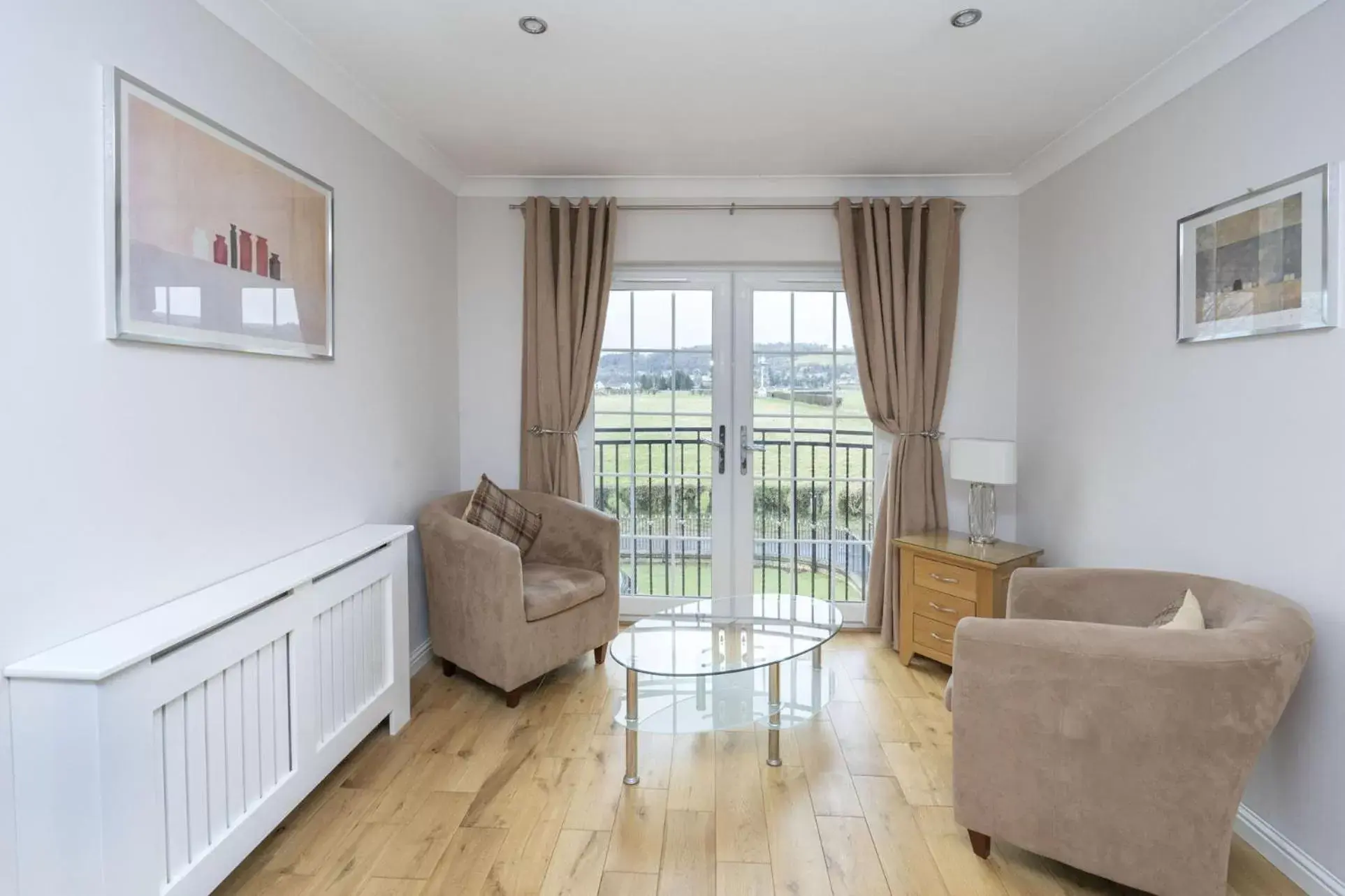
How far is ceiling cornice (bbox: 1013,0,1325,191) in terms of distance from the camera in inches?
81.0

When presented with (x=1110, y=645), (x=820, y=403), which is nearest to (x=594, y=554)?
(x=820, y=403)

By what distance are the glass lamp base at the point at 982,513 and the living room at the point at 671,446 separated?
0.04 metres

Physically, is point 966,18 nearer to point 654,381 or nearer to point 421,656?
point 654,381

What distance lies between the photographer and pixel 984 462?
10.8 ft

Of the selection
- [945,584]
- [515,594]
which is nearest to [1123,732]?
[945,584]

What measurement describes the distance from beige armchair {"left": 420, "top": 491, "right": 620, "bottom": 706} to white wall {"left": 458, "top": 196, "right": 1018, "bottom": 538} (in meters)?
0.70

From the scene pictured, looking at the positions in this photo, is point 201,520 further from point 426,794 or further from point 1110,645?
point 1110,645

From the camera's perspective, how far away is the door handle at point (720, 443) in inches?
158

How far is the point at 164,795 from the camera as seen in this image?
5.12ft

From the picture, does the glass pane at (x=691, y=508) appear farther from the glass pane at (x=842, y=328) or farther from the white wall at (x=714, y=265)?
the glass pane at (x=842, y=328)

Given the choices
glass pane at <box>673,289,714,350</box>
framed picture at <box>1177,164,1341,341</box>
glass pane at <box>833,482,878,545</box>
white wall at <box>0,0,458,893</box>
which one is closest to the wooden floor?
white wall at <box>0,0,458,893</box>

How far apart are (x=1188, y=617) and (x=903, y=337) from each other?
2.10 meters

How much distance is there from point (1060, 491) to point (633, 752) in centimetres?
235

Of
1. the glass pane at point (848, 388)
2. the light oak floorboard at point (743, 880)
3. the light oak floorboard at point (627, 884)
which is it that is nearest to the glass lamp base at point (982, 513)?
the glass pane at point (848, 388)
